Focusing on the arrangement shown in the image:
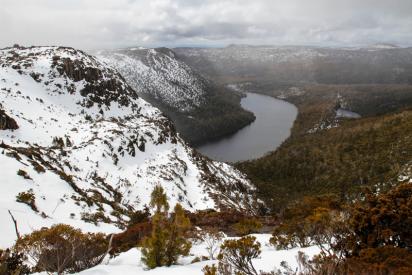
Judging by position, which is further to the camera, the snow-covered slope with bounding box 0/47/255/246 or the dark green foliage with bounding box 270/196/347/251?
the snow-covered slope with bounding box 0/47/255/246

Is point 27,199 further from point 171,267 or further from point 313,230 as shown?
point 313,230

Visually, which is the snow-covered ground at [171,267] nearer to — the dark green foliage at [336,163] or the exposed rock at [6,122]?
the exposed rock at [6,122]

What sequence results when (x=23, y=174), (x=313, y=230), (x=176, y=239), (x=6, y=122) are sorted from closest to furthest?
(x=176, y=239)
(x=313, y=230)
(x=23, y=174)
(x=6, y=122)

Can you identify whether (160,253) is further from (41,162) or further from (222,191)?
(222,191)

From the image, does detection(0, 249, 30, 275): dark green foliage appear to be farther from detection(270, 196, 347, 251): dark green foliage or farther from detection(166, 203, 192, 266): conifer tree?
detection(270, 196, 347, 251): dark green foliage

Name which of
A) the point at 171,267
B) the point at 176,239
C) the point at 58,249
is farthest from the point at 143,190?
the point at 58,249

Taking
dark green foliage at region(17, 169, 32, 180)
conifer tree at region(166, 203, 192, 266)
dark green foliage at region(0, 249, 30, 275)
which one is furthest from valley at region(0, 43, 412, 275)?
dark green foliage at region(0, 249, 30, 275)

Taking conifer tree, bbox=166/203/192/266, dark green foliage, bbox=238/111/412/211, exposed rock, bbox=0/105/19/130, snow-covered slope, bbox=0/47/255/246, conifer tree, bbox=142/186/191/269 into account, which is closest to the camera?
conifer tree, bbox=142/186/191/269

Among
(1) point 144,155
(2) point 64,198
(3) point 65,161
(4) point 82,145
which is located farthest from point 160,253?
(1) point 144,155
